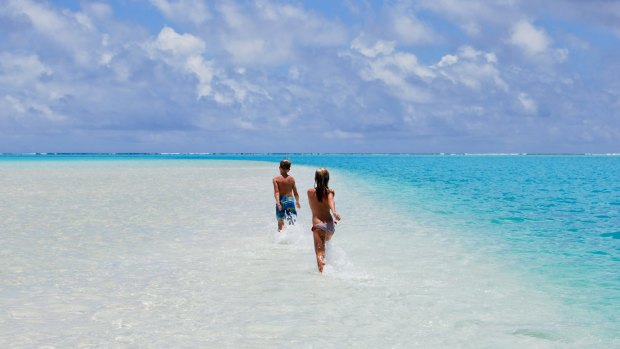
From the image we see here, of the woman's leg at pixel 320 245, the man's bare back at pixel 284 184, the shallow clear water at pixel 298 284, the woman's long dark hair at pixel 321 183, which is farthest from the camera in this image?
the man's bare back at pixel 284 184

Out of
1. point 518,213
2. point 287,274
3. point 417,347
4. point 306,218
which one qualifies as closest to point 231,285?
point 287,274

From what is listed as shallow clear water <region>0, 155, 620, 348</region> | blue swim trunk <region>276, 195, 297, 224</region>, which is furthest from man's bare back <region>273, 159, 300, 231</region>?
shallow clear water <region>0, 155, 620, 348</region>

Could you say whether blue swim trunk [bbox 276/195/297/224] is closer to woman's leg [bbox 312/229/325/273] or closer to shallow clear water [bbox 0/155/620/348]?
shallow clear water [bbox 0/155/620/348]

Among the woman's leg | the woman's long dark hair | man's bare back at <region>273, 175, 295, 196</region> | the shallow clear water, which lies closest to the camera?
the shallow clear water

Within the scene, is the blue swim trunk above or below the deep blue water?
above

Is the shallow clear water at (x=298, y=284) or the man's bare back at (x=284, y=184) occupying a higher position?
the man's bare back at (x=284, y=184)

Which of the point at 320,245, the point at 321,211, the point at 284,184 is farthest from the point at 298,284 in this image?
the point at 284,184

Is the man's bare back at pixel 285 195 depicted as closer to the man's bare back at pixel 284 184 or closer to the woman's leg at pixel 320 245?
the man's bare back at pixel 284 184

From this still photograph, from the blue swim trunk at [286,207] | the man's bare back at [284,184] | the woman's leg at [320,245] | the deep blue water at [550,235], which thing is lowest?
the deep blue water at [550,235]

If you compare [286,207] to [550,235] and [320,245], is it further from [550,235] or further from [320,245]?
[550,235]

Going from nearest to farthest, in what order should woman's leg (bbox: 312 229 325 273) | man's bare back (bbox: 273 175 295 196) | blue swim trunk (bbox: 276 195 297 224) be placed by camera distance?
1. woman's leg (bbox: 312 229 325 273)
2. man's bare back (bbox: 273 175 295 196)
3. blue swim trunk (bbox: 276 195 297 224)

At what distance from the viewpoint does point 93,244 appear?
12.0 meters

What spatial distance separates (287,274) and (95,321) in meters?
3.22

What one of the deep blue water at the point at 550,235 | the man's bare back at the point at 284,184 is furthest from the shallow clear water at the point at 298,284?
the man's bare back at the point at 284,184
